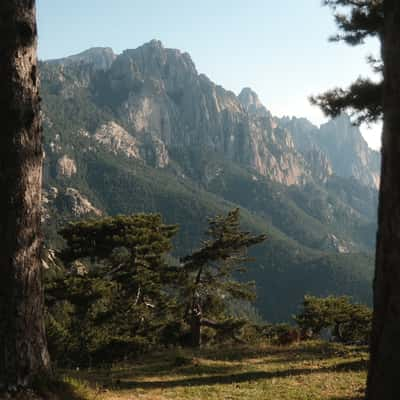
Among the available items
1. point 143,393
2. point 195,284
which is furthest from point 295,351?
point 143,393

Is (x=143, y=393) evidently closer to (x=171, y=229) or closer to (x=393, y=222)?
(x=393, y=222)

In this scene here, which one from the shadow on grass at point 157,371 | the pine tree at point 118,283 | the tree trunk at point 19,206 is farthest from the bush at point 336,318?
the tree trunk at point 19,206

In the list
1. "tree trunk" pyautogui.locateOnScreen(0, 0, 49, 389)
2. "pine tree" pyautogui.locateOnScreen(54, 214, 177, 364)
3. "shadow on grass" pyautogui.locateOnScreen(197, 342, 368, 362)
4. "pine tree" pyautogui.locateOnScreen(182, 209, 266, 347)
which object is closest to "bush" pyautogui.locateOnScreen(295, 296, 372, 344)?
"pine tree" pyautogui.locateOnScreen(182, 209, 266, 347)

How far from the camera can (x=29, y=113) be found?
6.43 meters

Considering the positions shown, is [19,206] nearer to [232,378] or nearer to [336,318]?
[232,378]

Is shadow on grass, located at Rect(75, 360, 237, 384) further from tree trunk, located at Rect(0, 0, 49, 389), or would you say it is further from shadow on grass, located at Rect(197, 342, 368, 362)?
tree trunk, located at Rect(0, 0, 49, 389)

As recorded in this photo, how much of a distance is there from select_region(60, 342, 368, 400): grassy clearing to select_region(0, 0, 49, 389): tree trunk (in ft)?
5.01

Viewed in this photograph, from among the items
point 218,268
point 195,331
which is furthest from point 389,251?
point 195,331

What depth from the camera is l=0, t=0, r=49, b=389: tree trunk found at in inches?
239

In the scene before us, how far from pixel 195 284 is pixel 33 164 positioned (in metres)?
16.0

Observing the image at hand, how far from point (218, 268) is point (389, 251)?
1815 centimetres

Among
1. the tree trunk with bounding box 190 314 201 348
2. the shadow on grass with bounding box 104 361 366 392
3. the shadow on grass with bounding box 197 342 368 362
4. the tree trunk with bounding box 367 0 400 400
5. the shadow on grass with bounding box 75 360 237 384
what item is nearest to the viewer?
the tree trunk with bounding box 367 0 400 400

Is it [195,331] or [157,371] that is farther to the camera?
[195,331]

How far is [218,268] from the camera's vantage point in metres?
22.3
